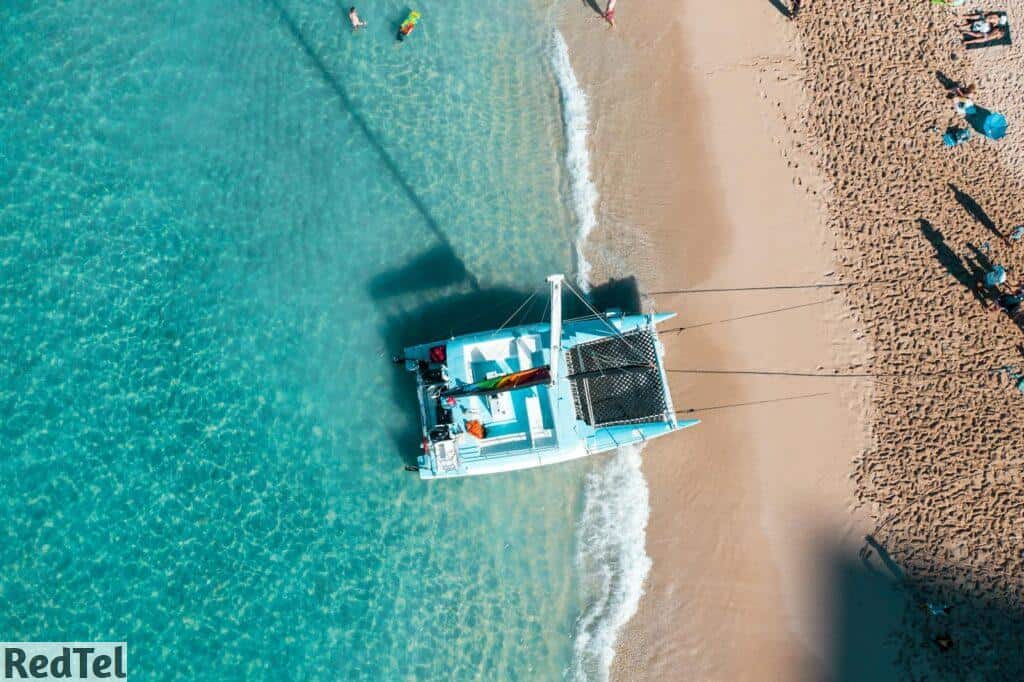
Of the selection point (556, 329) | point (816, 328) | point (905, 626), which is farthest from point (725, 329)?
point (905, 626)

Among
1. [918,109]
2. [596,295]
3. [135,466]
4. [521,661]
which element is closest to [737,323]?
[596,295]

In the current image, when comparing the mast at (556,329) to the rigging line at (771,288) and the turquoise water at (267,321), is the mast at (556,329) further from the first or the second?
the rigging line at (771,288)

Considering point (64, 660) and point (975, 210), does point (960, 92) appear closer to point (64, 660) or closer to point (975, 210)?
point (975, 210)

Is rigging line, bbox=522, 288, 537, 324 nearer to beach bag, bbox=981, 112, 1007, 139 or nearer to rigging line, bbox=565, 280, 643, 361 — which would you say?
rigging line, bbox=565, 280, 643, 361

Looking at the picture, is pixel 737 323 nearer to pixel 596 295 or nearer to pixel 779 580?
pixel 596 295

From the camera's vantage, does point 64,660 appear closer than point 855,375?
Yes

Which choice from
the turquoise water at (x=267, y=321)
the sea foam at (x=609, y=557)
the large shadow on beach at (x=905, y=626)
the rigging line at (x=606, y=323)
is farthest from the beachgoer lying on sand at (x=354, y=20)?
the large shadow on beach at (x=905, y=626)

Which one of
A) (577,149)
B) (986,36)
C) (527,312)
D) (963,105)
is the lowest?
(527,312)
